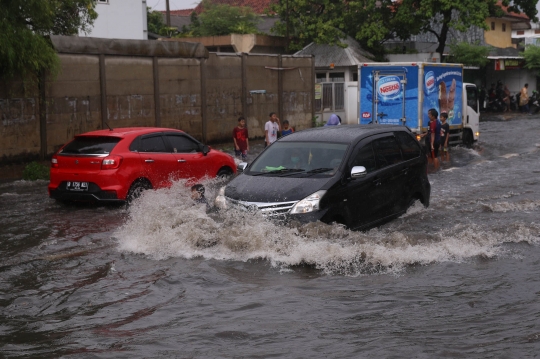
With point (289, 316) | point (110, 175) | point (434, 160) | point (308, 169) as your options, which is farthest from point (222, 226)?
point (434, 160)

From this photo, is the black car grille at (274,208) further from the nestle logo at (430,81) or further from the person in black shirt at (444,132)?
the nestle logo at (430,81)

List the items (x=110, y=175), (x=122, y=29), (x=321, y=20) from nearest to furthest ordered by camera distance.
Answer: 1. (x=110, y=175)
2. (x=122, y=29)
3. (x=321, y=20)

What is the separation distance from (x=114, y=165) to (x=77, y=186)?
824 mm

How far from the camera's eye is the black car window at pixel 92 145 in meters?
14.1

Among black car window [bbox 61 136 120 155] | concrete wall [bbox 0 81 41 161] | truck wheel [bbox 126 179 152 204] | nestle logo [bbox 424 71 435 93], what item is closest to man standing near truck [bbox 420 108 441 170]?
nestle logo [bbox 424 71 435 93]

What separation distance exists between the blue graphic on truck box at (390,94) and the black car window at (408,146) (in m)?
10.7

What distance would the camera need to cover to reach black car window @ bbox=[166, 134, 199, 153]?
51.1 ft

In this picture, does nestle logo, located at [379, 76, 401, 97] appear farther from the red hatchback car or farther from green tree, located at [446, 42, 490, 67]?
green tree, located at [446, 42, 490, 67]

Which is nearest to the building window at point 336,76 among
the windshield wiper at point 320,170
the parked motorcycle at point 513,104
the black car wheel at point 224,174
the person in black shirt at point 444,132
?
the parked motorcycle at point 513,104

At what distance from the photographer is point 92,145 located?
1428 cm

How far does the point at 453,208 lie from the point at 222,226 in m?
5.65

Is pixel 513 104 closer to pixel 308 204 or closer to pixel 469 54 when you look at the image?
pixel 469 54

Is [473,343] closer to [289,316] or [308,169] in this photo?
[289,316]

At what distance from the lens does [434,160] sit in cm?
2138
